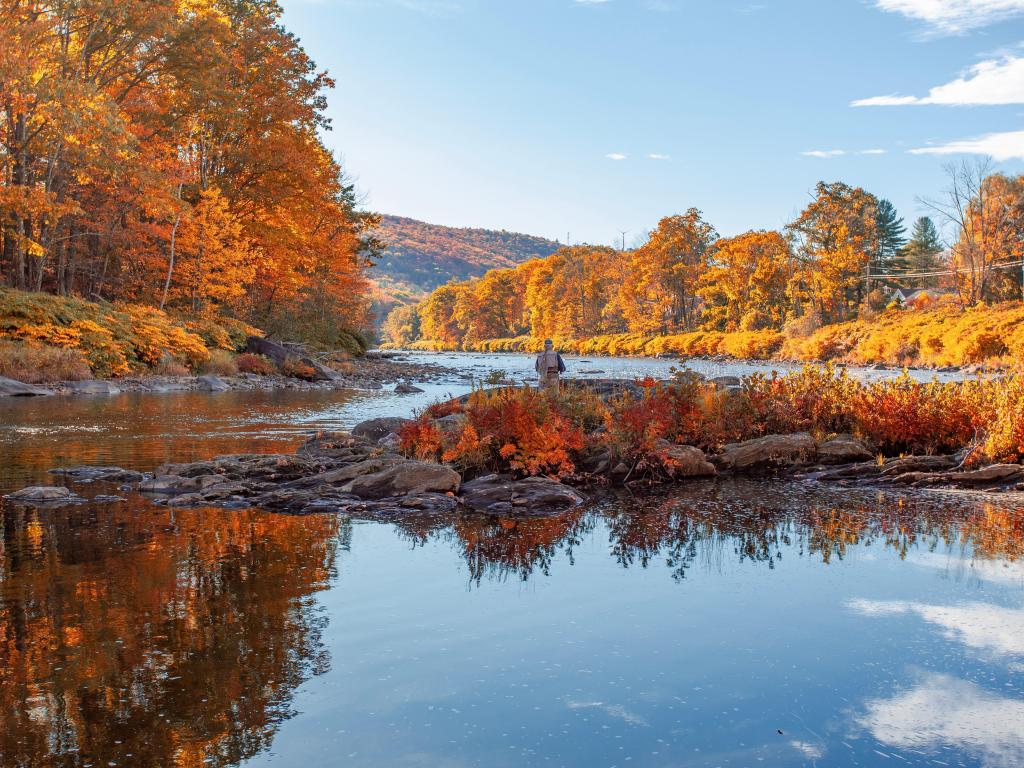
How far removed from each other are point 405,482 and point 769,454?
18.1 ft

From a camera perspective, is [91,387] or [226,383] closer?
[91,387]

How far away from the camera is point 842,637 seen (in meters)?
Result: 5.62

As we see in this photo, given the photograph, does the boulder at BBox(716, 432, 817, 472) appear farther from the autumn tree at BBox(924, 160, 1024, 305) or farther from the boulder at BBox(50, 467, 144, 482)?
the autumn tree at BBox(924, 160, 1024, 305)

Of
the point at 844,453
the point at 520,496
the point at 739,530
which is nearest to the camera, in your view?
the point at 739,530

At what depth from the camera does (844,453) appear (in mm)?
12352

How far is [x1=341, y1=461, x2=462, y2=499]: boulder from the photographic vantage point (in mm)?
10219

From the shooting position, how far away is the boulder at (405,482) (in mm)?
10219

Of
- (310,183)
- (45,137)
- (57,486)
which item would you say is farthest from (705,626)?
(310,183)

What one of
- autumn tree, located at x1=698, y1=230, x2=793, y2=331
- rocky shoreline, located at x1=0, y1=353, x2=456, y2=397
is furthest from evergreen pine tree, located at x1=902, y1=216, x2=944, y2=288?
rocky shoreline, located at x1=0, y1=353, x2=456, y2=397

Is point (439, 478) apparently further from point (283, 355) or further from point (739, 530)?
point (283, 355)

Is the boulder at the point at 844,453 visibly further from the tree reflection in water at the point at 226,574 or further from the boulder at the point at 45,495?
the boulder at the point at 45,495

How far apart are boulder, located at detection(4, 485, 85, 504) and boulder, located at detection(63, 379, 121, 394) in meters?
15.1

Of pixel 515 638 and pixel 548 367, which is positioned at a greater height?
pixel 548 367

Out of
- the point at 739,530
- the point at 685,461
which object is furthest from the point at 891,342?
the point at 739,530
